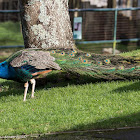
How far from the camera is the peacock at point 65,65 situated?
602 centimetres

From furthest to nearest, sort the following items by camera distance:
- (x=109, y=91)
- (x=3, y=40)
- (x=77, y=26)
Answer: (x=3, y=40) < (x=77, y=26) < (x=109, y=91)

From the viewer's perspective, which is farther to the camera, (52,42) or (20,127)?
(52,42)

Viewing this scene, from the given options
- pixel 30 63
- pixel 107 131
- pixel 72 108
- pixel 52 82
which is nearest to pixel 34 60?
pixel 30 63

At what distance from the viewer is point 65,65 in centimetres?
624

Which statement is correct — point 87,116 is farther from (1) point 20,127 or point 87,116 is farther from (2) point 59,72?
(2) point 59,72

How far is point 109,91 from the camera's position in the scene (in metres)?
6.07

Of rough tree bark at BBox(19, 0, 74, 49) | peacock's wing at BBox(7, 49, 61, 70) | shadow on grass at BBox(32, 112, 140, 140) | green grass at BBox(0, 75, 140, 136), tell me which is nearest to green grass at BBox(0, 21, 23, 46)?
rough tree bark at BBox(19, 0, 74, 49)

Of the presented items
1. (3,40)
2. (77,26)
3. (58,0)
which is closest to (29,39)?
(58,0)

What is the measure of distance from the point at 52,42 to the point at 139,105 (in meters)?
2.67

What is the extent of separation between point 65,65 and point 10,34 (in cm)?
923

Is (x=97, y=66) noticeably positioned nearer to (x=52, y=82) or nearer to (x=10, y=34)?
(x=52, y=82)

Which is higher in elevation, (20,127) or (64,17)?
(64,17)

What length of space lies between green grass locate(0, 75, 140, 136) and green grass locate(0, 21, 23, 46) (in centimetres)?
752

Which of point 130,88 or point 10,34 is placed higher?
point 130,88
